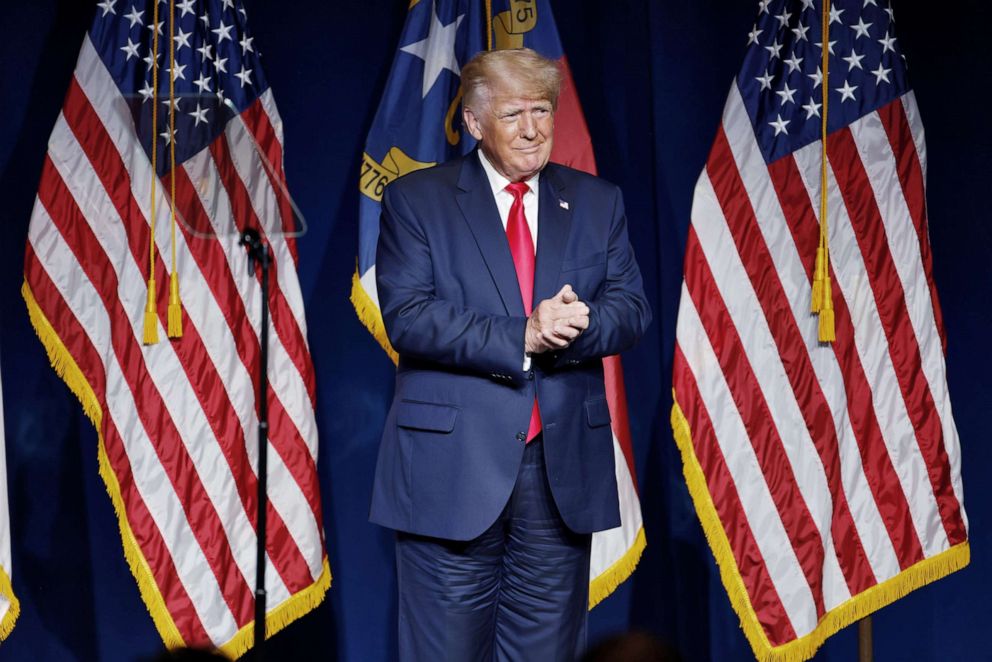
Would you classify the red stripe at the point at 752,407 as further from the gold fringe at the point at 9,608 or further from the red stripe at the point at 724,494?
the gold fringe at the point at 9,608

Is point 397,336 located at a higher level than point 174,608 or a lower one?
A: higher

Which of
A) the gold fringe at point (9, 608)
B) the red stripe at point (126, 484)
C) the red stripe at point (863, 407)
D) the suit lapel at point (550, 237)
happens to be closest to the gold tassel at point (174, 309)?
the red stripe at point (126, 484)

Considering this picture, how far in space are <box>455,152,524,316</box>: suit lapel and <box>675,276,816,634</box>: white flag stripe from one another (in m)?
0.99

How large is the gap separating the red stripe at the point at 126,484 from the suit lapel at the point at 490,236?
134 cm

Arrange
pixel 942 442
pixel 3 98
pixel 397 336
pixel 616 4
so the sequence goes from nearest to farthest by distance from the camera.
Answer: pixel 397 336
pixel 942 442
pixel 3 98
pixel 616 4

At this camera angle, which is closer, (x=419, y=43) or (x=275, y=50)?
A: (x=419, y=43)

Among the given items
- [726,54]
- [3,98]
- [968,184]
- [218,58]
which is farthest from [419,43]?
[968,184]

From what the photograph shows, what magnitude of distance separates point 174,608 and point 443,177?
1.50 m

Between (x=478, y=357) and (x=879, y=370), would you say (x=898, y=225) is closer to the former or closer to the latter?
(x=879, y=370)

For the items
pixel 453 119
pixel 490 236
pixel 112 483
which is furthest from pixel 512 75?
pixel 112 483

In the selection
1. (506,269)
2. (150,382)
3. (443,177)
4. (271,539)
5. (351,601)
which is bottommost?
(351,601)

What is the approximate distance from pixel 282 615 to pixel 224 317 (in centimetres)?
80

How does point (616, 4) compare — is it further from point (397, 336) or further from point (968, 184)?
point (397, 336)

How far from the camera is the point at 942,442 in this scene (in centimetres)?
325
